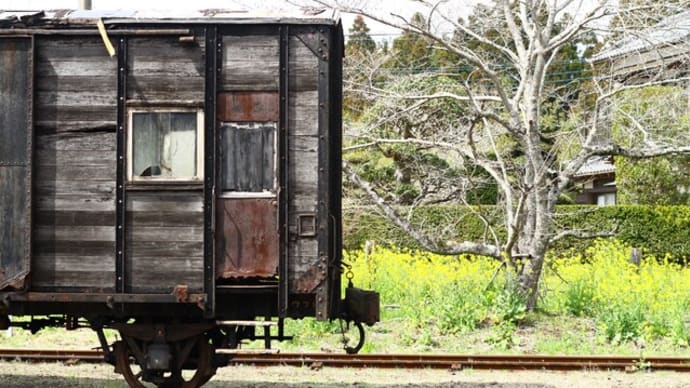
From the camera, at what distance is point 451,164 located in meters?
16.2

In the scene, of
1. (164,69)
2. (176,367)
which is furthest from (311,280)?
(164,69)

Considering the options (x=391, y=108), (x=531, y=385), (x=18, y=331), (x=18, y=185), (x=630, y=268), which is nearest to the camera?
(x=18, y=185)

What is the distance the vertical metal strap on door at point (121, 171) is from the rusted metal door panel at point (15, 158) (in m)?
0.79

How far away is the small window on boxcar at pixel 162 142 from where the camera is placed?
26.7ft

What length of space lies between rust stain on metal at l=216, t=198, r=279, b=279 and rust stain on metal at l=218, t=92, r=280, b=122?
0.79 metres

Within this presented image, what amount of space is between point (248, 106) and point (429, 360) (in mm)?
4262

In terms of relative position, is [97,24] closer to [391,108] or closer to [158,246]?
[158,246]

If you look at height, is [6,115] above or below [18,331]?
above

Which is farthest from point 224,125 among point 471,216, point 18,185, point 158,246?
point 471,216

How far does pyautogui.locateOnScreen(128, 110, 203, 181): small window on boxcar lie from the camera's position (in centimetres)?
812

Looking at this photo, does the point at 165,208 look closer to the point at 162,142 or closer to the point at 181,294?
the point at 162,142

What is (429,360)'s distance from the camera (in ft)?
35.2

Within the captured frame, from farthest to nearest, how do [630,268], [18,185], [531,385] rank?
[630,268] < [531,385] < [18,185]

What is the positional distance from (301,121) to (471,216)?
17357mm
